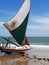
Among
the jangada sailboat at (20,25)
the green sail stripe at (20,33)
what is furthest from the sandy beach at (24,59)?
the green sail stripe at (20,33)

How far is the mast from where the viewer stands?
4464 centimetres

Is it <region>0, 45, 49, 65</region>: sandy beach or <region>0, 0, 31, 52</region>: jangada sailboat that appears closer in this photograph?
<region>0, 45, 49, 65</region>: sandy beach

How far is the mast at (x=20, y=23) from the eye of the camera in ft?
146

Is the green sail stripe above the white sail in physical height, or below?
below

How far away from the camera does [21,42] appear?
4531cm

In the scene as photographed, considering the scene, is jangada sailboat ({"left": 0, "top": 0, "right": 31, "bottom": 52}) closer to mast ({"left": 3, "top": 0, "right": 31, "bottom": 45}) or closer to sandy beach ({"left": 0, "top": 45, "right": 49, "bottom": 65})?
mast ({"left": 3, "top": 0, "right": 31, "bottom": 45})

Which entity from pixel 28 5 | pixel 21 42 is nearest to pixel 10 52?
pixel 21 42

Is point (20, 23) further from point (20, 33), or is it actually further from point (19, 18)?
point (20, 33)

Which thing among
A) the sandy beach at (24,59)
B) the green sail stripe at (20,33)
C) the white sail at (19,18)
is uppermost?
the white sail at (19,18)

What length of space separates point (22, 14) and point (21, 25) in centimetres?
217

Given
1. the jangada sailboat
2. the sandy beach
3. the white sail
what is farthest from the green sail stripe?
the sandy beach

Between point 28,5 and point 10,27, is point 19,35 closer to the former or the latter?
point 10,27

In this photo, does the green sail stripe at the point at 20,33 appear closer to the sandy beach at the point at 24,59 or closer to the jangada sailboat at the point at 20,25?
the jangada sailboat at the point at 20,25

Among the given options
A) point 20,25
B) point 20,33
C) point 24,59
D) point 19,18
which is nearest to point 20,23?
point 20,25
